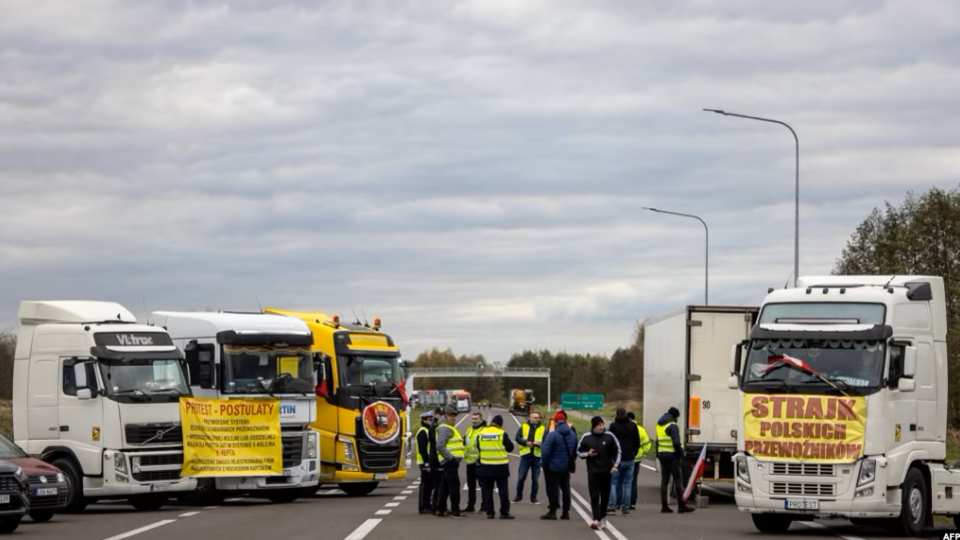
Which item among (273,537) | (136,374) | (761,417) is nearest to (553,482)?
(761,417)

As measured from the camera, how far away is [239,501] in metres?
29.2

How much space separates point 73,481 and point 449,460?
6.72 meters

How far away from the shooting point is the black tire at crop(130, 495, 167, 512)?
1022 inches

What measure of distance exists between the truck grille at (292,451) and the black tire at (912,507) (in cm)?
1177

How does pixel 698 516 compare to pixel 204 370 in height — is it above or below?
below

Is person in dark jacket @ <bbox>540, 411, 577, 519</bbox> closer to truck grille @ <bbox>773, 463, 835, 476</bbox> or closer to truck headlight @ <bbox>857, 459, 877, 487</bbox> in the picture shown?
truck grille @ <bbox>773, 463, 835, 476</bbox>

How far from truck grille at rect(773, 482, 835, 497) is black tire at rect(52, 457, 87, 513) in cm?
1218

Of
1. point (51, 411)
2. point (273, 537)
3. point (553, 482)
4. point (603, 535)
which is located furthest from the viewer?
point (51, 411)

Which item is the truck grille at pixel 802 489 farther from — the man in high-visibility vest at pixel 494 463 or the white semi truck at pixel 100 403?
the white semi truck at pixel 100 403

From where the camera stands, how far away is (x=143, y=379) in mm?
25203

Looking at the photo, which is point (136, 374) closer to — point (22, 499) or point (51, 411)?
point (51, 411)

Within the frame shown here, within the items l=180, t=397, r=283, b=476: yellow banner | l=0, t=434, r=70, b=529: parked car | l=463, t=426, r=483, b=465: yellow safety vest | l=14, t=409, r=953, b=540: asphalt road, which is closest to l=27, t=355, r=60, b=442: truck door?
l=14, t=409, r=953, b=540: asphalt road

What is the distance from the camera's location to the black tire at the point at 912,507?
1988 centimetres

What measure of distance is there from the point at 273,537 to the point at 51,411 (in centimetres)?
816
